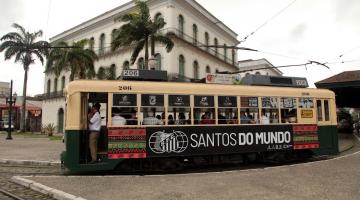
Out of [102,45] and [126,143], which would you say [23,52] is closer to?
[102,45]

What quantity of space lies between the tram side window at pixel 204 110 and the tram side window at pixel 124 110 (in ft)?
6.58

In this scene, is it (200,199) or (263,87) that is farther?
(263,87)

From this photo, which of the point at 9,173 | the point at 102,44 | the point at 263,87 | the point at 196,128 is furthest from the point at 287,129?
the point at 102,44

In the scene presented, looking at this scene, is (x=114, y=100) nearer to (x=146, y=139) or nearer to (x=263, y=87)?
(x=146, y=139)

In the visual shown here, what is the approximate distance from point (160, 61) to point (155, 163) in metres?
25.4

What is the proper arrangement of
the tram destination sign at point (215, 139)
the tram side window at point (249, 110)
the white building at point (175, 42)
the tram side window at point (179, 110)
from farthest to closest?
the white building at point (175, 42)
the tram side window at point (249, 110)
the tram side window at point (179, 110)
the tram destination sign at point (215, 139)

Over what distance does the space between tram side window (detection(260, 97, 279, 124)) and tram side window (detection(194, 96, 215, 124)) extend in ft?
6.59

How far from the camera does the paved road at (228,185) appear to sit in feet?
28.0

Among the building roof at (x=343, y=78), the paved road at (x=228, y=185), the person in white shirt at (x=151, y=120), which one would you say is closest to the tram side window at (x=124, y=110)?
the person in white shirt at (x=151, y=120)

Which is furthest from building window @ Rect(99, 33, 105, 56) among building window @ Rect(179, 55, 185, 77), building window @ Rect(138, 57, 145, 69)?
building window @ Rect(179, 55, 185, 77)

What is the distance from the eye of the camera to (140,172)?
12.6m

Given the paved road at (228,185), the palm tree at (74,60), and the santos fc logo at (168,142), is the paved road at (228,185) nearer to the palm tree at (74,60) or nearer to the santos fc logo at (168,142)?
the santos fc logo at (168,142)

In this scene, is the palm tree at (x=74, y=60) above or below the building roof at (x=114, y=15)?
below

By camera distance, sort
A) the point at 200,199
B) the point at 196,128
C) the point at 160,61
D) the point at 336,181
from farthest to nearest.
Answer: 1. the point at 160,61
2. the point at 196,128
3. the point at 336,181
4. the point at 200,199
